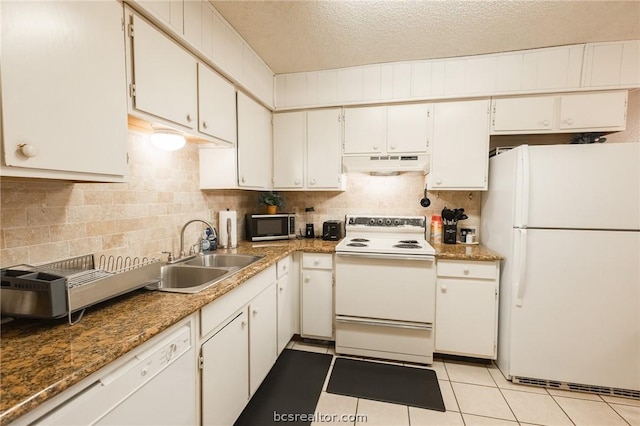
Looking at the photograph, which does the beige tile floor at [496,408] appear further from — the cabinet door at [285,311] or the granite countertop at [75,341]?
the granite countertop at [75,341]

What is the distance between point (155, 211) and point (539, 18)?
2.73 metres

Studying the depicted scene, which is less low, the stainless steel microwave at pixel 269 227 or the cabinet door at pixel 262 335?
the stainless steel microwave at pixel 269 227

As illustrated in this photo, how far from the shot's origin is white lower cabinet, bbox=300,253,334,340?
96.8 inches

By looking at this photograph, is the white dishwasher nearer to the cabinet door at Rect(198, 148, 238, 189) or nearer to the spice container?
the cabinet door at Rect(198, 148, 238, 189)

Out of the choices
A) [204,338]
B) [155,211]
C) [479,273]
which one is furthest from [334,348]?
[155,211]

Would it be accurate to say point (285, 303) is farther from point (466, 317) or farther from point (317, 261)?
point (466, 317)

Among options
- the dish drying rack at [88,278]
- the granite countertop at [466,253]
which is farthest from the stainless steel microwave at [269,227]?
the granite countertop at [466,253]

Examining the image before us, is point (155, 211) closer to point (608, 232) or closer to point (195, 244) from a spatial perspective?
point (195, 244)

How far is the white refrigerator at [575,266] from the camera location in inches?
71.9

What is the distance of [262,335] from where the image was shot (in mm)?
1882

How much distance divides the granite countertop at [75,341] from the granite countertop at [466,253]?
169cm

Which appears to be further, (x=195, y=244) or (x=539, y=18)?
(x=195, y=244)

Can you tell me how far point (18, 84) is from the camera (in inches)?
32.6

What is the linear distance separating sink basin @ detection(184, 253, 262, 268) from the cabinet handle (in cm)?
124
